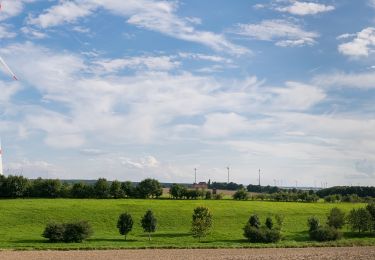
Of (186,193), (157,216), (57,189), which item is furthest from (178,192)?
(157,216)

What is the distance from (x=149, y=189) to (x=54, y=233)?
239 feet

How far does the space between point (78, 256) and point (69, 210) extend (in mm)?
53125

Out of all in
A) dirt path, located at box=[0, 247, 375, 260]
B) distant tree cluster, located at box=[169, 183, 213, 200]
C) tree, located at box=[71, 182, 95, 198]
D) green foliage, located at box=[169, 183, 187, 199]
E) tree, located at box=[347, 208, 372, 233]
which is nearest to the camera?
dirt path, located at box=[0, 247, 375, 260]

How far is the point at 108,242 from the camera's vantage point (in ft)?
246

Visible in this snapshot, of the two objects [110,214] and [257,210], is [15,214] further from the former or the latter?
[257,210]

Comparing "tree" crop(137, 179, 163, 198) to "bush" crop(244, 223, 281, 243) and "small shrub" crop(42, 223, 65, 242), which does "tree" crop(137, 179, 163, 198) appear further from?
"bush" crop(244, 223, 281, 243)

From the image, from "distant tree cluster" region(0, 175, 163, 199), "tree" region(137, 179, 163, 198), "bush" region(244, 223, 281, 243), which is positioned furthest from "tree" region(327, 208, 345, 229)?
"distant tree cluster" region(0, 175, 163, 199)

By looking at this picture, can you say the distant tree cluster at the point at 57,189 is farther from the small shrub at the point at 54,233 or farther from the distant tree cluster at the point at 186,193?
the small shrub at the point at 54,233

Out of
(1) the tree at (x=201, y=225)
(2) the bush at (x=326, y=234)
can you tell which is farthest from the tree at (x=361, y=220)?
(1) the tree at (x=201, y=225)

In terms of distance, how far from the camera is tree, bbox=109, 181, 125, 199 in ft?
468

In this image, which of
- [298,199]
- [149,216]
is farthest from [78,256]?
[298,199]

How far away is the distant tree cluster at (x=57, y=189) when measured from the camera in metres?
139

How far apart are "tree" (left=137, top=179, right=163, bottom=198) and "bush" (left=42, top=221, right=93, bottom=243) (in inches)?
2765

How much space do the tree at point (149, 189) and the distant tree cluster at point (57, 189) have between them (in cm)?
139
